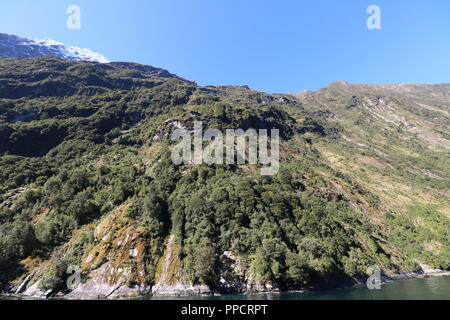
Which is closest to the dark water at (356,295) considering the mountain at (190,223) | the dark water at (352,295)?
the dark water at (352,295)

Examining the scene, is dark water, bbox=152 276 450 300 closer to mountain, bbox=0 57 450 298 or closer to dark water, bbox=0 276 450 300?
dark water, bbox=0 276 450 300

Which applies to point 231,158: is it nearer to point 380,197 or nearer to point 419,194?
point 380,197

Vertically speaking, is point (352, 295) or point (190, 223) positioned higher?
point (190, 223)

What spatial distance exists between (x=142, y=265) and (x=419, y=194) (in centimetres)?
17830

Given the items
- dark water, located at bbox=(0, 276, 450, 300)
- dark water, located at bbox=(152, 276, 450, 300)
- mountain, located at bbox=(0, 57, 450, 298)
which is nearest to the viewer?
dark water, located at bbox=(152, 276, 450, 300)

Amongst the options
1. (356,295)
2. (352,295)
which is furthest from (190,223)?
(356,295)

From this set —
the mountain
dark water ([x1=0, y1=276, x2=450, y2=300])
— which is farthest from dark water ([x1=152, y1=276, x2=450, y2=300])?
the mountain

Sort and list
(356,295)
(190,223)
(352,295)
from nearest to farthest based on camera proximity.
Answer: (352,295)
(356,295)
(190,223)

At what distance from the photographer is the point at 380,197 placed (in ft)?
481

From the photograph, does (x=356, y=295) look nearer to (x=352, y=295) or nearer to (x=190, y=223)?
(x=352, y=295)

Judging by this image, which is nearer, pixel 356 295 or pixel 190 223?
pixel 356 295

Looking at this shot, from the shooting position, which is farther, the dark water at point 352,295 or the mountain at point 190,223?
the mountain at point 190,223

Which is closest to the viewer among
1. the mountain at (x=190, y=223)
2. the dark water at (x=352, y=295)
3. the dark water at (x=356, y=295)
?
the dark water at (x=356, y=295)

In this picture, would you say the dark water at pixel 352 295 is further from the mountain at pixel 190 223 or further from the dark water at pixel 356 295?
the mountain at pixel 190 223
